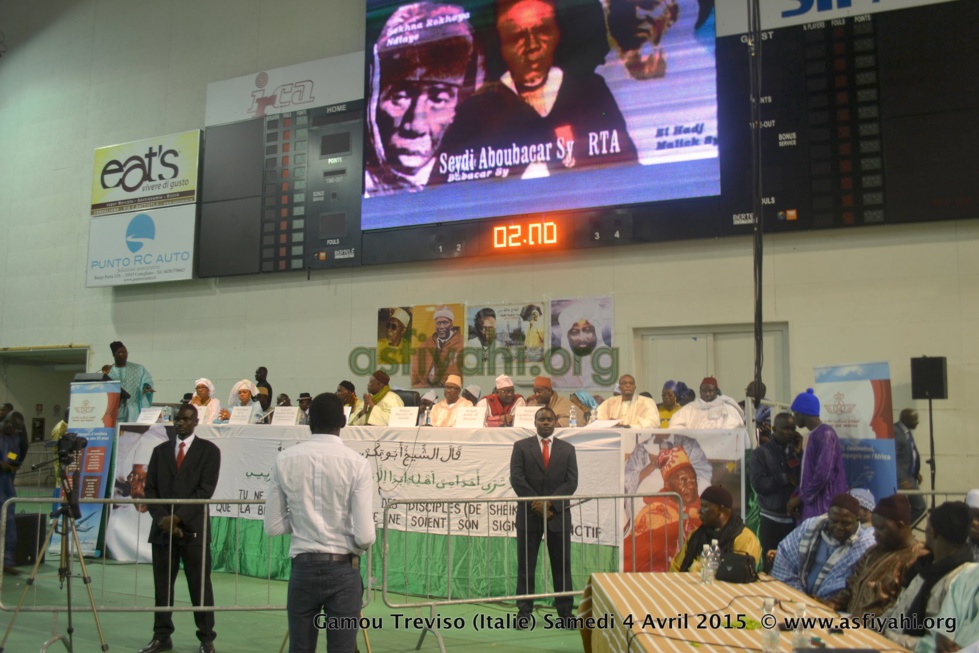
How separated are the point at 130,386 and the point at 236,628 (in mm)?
Result: 4372

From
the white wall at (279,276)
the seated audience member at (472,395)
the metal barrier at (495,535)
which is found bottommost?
the metal barrier at (495,535)

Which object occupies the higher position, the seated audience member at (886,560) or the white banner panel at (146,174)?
the white banner panel at (146,174)

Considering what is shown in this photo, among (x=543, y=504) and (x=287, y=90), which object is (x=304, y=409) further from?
(x=287, y=90)

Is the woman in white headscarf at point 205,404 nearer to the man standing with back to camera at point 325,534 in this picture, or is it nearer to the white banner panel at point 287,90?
the white banner panel at point 287,90

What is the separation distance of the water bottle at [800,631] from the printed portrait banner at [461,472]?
3.32 metres

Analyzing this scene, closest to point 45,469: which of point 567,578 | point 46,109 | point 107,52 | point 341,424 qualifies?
point 46,109

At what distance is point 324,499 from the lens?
3.42 metres

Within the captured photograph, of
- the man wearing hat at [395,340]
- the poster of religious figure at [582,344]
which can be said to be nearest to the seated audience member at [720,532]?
the poster of religious figure at [582,344]

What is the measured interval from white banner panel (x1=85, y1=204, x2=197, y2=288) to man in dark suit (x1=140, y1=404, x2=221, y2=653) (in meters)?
7.12

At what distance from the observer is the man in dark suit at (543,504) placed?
5.89m

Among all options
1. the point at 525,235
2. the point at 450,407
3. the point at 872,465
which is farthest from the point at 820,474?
the point at 525,235

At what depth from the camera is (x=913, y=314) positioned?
26.7 ft

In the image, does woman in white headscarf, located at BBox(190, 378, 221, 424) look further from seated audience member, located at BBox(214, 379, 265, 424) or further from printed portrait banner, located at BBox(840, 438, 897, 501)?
printed portrait banner, located at BBox(840, 438, 897, 501)

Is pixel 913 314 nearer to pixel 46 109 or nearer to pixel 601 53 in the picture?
pixel 601 53
